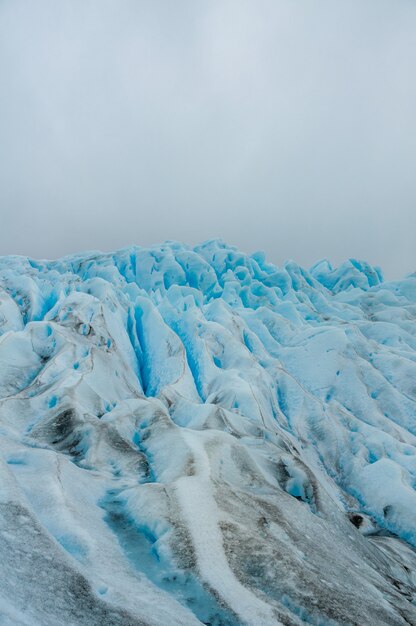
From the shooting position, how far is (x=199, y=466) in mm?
9945

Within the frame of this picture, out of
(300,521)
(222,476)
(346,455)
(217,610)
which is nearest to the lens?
(217,610)

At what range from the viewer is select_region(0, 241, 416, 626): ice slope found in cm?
585

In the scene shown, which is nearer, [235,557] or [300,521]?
[235,557]

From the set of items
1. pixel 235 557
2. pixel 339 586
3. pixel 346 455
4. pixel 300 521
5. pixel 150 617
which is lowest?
pixel 346 455

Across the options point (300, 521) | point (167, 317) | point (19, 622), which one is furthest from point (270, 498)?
point (167, 317)

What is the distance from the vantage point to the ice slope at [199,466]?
19.2 feet

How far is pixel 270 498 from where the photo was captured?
392 inches

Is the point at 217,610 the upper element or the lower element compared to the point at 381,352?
upper

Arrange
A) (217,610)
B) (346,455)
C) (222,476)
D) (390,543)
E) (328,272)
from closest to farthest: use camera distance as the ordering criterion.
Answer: (217,610) → (222,476) → (390,543) → (346,455) → (328,272)

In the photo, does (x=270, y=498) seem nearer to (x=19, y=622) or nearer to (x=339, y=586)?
(x=339, y=586)

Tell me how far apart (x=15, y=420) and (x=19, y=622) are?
10307 millimetres

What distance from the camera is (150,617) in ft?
16.6

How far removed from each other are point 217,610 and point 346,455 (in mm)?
16404

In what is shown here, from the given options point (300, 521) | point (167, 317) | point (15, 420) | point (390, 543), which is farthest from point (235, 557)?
point (167, 317)
